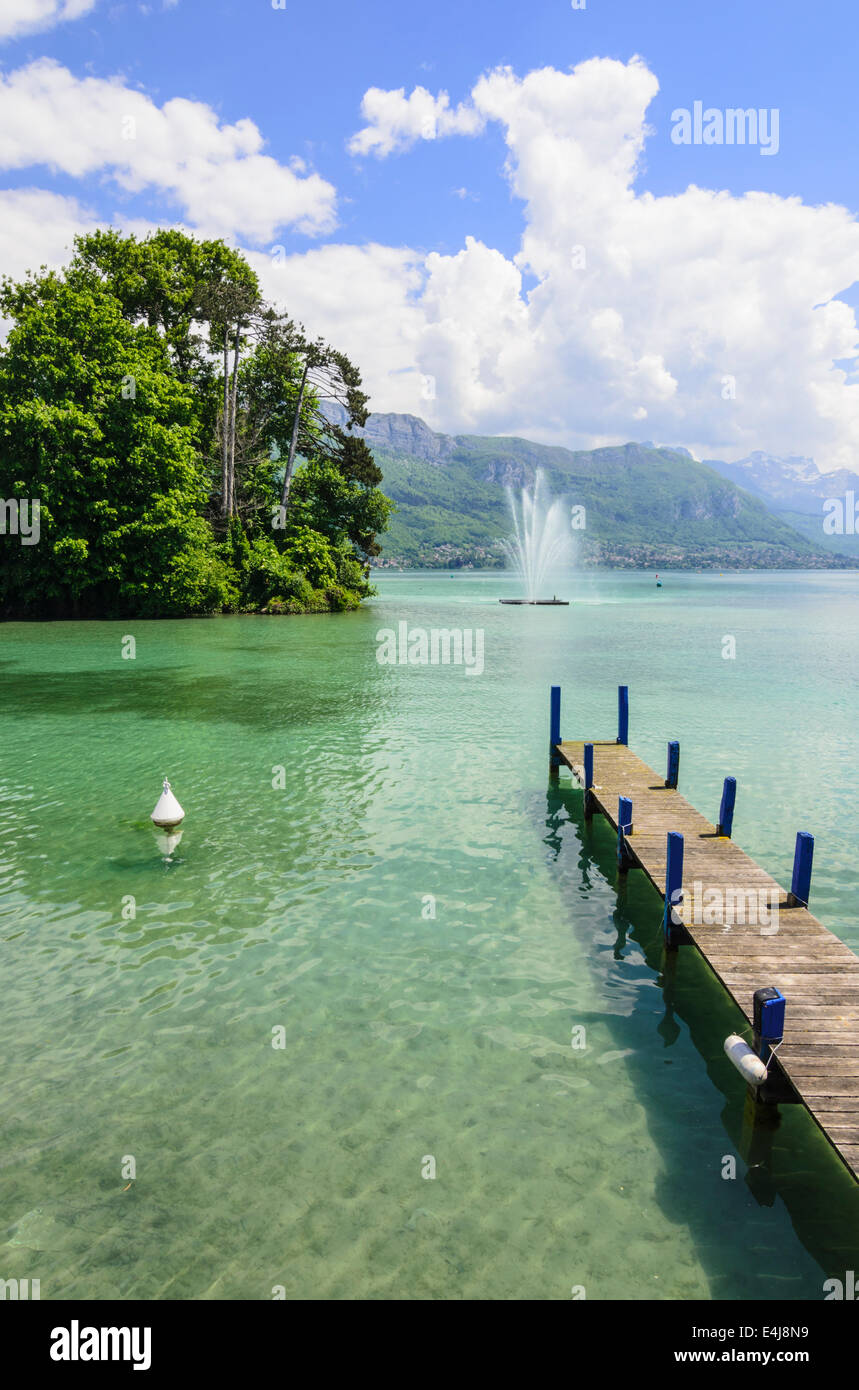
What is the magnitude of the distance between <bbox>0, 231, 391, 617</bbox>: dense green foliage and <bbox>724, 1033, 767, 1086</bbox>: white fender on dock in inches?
2155

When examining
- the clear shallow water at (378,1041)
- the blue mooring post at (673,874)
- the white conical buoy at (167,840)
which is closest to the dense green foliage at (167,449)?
the clear shallow water at (378,1041)

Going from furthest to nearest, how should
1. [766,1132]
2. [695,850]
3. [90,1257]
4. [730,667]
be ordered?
[730,667] < [695,850] < [766,1132] < [90,1257]

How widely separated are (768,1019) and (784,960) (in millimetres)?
2065

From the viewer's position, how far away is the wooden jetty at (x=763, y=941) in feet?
24.9

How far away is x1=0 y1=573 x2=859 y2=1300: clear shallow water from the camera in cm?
655

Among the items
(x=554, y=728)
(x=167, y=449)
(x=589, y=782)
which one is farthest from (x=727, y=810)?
(x=167, y=449)

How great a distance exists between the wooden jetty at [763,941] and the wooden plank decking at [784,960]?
0.5 inches

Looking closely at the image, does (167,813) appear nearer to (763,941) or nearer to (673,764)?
(673,764)

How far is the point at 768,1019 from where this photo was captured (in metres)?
7.91
